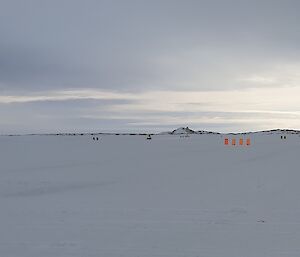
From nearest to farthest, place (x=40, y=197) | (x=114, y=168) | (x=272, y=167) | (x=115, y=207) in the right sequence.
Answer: (x=115, y=207) < (x=40, y=197) < (x=272, y=167) < (x=114, y=168)

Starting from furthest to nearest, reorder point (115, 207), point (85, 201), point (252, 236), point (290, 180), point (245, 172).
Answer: point (245, 172)
point (290, 180)
point (85, 201)
point (115, 207)
point (252, 236)

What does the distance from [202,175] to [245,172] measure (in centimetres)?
175

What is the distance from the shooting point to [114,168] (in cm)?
1816

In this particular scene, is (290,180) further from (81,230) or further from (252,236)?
(81,230)

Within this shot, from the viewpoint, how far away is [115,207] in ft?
32.1

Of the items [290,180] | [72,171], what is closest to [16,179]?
[72,171]

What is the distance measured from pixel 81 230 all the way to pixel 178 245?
195 centimetres

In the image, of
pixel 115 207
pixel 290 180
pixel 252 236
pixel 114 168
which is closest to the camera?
pixel 252 236

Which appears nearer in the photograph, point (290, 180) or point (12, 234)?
point (12, 234)

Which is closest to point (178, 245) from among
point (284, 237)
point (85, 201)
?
point (284, 237)

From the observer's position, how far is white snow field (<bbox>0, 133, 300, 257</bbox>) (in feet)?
21.9

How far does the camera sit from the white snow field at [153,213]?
21.9ft

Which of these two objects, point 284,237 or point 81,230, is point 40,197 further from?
point 284,237

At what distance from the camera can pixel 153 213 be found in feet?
29.8
